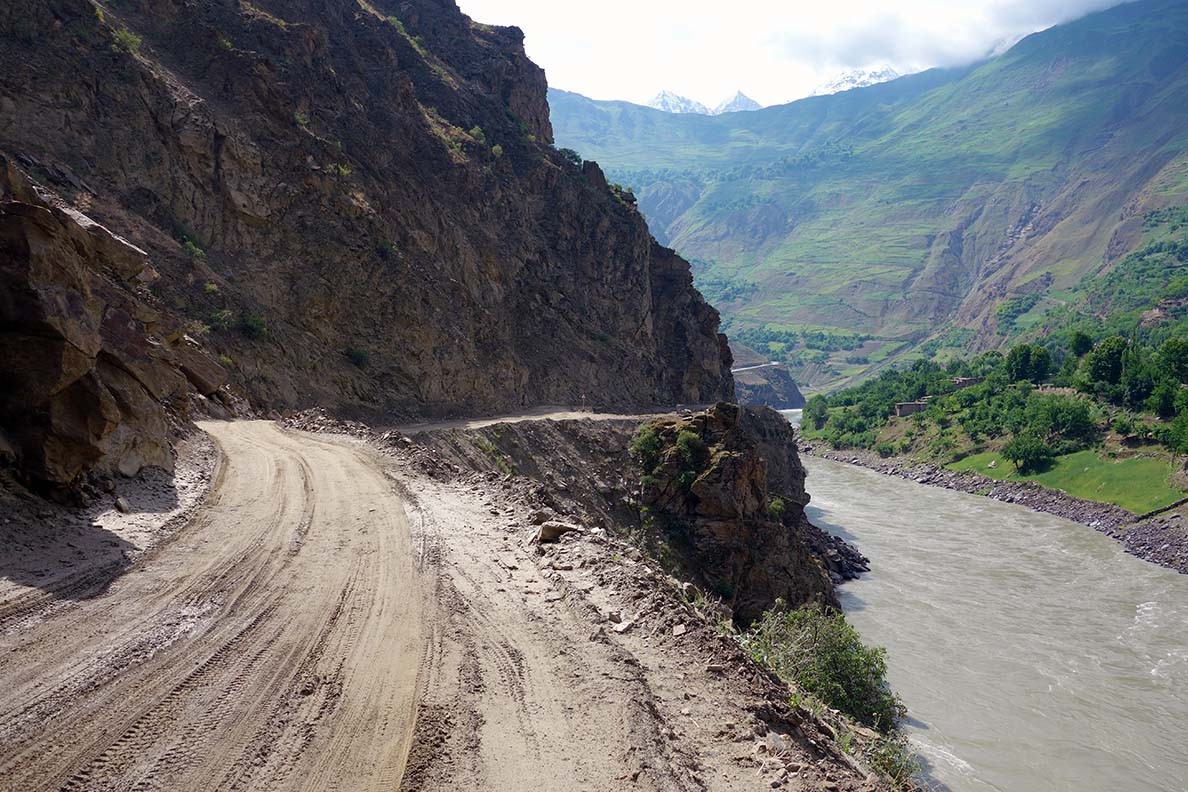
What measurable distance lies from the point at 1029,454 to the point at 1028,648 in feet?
147

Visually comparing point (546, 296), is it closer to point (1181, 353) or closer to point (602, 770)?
point (602, 770)

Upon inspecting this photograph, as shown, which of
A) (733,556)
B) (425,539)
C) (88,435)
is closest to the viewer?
(88,435)

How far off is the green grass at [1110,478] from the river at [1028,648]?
185 inches

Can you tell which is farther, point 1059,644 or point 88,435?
point 1059,644

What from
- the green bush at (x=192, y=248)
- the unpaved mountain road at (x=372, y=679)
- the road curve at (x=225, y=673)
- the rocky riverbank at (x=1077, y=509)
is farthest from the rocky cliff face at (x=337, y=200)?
the rocky riverbank at (x=1077, y=509)

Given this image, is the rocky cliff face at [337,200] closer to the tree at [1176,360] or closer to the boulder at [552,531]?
the boulder at [552,531]

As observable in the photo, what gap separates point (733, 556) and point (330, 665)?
25243mm

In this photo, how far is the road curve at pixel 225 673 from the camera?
5.37m

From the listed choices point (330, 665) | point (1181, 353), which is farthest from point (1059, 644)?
point (1181, 353)

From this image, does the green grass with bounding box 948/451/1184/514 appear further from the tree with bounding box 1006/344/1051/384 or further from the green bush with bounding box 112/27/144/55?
the green bush with bounding box 112/27/144/55

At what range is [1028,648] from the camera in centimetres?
3281

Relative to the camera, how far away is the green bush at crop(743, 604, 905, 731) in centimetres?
1524

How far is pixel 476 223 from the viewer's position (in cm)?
4500

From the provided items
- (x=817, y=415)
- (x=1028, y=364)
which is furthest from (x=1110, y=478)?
(x=817, y=415)
